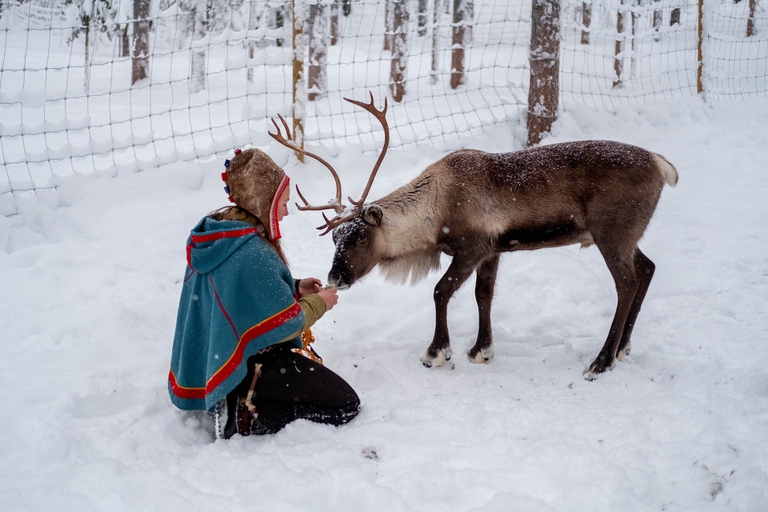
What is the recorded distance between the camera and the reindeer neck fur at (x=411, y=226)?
3.58 m

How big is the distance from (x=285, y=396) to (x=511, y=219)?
159 centimetres

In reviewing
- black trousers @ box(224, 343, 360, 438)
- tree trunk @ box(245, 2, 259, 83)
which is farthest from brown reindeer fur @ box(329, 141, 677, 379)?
tree trunk @ box(245, 2, 259, 83)

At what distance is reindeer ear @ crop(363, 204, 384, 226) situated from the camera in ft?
11.4

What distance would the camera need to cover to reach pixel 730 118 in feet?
24.1

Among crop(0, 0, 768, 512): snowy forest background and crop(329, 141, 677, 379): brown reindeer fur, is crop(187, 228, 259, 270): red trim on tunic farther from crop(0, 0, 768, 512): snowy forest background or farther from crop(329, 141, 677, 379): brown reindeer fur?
crop(329, 141, 677, 379): brown reindeer fur

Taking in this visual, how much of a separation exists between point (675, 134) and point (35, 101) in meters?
6.03

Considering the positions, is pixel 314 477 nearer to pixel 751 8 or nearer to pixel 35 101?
pixel 35 101

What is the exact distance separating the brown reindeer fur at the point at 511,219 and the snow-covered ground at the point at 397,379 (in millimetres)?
330

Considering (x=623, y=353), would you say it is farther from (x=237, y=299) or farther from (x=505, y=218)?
(x=237, y=299)

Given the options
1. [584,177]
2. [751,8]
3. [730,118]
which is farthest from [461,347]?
[751,8]

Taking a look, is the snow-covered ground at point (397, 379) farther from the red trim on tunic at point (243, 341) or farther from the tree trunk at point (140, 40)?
the tree trunk at point (140, 40)

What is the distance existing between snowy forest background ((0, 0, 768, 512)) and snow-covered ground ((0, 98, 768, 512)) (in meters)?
0.01

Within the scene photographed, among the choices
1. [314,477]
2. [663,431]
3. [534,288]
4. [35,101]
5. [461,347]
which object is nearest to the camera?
[314,477]

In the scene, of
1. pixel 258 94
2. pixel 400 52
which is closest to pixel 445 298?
pixel 258 94
